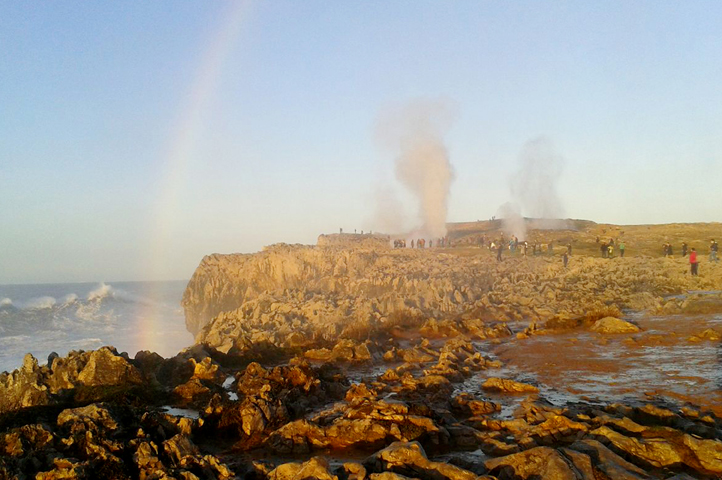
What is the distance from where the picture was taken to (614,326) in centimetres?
1822

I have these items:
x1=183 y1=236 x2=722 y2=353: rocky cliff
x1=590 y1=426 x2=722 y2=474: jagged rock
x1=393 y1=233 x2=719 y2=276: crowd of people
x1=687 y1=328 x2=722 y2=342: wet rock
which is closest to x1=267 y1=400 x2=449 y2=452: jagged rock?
x1=590 y1=426 x2=722 y2=474: jagged rock

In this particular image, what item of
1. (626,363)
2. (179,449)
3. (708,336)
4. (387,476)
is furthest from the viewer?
(708,336)

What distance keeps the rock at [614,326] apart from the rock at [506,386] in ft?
26.7

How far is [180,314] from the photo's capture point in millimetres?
60469

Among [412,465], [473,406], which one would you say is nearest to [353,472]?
[412,465]

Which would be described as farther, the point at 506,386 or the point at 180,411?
the point at 506,386

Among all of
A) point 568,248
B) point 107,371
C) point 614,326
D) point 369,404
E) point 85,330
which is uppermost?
point 568,248

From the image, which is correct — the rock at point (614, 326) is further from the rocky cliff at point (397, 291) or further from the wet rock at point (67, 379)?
the wet rock at point (67, 379)

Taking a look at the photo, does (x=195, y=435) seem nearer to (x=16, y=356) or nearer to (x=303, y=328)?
(x=303, y=328)

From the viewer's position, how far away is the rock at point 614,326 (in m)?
18.0

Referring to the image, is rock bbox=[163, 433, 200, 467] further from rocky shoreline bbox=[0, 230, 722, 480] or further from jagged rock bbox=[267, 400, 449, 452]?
jagged rock bbox=[267, 400, 449, 452]

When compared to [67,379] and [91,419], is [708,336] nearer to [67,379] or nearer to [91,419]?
[91,419]

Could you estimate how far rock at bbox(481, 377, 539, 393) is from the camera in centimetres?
1172

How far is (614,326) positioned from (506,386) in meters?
8.53
